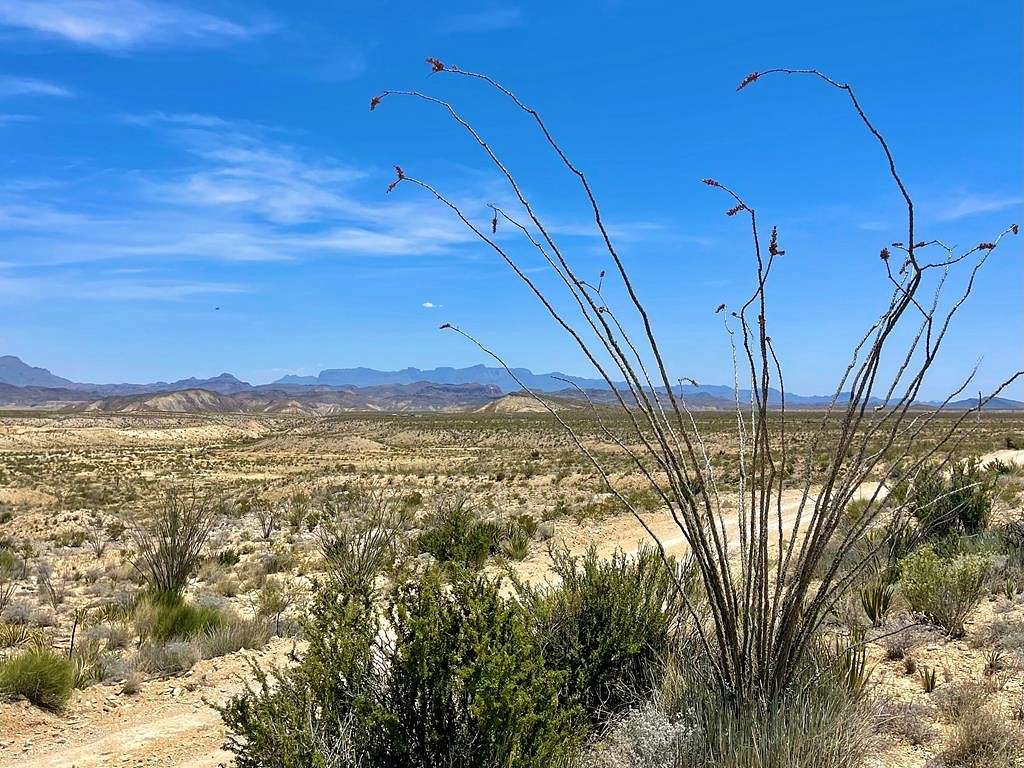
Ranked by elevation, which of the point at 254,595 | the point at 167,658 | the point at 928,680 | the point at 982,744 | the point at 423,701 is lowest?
the point at 254,595

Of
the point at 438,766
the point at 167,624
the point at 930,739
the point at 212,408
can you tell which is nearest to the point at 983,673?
the point at 930,739

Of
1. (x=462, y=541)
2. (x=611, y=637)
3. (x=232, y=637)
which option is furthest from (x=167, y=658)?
(x=462, y=541)

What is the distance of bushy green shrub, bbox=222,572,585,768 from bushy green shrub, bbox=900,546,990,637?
4.59 meters

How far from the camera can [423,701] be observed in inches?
139

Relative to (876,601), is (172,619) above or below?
below

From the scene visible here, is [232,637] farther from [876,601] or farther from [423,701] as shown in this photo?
[876,601]

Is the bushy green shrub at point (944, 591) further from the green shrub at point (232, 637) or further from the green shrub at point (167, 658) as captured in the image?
the green shrub at point (167, 658)

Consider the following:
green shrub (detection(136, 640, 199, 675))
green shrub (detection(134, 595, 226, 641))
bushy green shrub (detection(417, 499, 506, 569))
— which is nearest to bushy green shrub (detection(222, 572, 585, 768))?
green shrub (detection(136, 640, 199, 675))

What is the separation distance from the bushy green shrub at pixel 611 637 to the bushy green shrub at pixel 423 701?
117 cm

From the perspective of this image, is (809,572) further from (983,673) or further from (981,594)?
(981,594)

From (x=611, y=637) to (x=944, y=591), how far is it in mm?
3669

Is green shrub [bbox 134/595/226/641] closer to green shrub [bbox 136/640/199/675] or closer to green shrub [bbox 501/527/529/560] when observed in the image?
green shrub [bbox 136/640/199/675]

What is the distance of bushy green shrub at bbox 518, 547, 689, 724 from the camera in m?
5.05

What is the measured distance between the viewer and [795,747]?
3.33m
